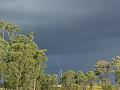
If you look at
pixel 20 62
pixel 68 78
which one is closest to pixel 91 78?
pixel 68 78

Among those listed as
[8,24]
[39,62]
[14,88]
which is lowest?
[14,88]

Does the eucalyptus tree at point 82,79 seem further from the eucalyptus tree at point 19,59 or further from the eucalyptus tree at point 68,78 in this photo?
the eucalyptus tree at point 19,59

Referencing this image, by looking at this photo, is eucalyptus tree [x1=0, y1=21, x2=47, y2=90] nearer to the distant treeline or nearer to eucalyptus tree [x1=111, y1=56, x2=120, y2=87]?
the distant treeline

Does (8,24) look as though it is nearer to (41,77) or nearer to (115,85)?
(41,77)

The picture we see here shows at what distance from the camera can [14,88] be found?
107125 millimetres

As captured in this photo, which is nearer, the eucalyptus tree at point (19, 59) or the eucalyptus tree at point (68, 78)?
the eucalyptus tree at point (19, 59)

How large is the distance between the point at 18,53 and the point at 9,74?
5.75 meters

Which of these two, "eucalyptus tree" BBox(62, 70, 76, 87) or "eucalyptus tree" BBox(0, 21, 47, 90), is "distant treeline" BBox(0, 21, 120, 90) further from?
"eucalyptus tree" BBox(62, 70, 76, 87)

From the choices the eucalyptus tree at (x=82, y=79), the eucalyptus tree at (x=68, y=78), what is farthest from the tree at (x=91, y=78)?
the eucalyptus tree at (x=68, y=78)

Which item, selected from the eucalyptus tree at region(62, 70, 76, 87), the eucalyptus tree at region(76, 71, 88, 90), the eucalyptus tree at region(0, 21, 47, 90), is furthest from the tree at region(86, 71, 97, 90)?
the eucalyptus tree at region(0, 21, 47, 90)

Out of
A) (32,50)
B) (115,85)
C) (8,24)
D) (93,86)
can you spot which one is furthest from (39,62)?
(93,86)

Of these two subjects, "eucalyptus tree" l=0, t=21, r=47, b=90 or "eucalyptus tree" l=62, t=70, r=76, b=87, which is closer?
"eucalyptus tree" l=0, t=21, r=47, b=90

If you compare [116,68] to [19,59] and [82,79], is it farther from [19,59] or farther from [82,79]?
[19,59]

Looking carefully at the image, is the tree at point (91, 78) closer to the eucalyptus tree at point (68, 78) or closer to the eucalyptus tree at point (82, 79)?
the eucalyptus tree at point (82, 79)
